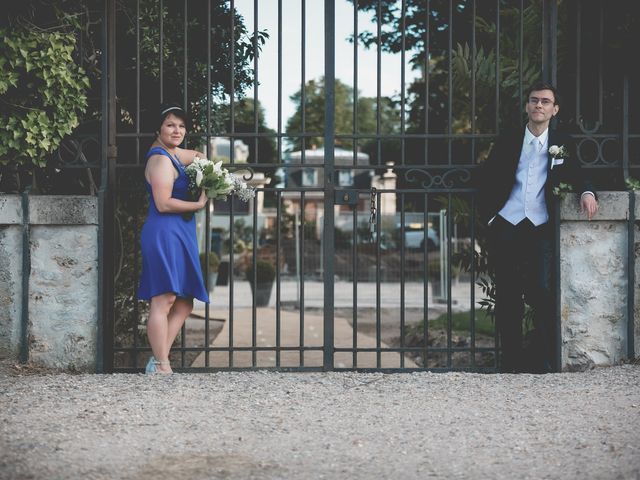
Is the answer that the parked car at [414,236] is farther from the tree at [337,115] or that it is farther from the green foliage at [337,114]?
the green foliage at [337,114]

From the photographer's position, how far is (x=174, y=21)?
23.2 feet

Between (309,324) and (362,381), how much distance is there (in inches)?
250

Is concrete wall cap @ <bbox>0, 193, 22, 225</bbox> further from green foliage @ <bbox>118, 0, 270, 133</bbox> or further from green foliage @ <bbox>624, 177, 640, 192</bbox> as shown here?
green foliage @ <bbox>624, 177, 640, 192</bbox>

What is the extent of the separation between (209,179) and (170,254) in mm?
557

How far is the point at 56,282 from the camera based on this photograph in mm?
5949

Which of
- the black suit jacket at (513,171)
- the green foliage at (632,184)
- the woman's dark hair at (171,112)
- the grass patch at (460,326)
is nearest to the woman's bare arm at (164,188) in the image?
the woman's dark hair at (171,112)

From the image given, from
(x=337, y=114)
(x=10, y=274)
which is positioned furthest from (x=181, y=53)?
(x=337, y=114)

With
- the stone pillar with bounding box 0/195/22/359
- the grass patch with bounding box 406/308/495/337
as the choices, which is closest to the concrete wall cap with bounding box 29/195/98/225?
the stone pillar with bounding box 0/195/22/359

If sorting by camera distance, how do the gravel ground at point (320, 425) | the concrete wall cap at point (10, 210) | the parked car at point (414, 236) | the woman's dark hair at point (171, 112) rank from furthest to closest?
the parked car at point (414, 236) → the concrete wall cap at point (10, 210) → the woman's dark hair at point (171, 112) → the gravel ground at point (320, 425)

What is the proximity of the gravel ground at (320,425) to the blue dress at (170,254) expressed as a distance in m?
0.57

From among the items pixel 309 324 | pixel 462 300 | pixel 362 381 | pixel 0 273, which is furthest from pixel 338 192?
pixel 462 300

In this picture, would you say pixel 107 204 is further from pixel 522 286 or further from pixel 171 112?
pixel 522 286

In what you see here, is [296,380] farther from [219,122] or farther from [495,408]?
[219,122]

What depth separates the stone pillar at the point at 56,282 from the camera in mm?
5918
